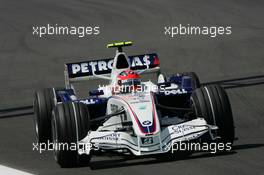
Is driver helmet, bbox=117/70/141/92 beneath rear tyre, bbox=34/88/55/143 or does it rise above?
above

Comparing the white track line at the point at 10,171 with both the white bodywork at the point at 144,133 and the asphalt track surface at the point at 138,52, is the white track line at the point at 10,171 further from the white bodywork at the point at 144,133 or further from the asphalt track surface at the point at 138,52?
the white bodywork at the point at 144,133

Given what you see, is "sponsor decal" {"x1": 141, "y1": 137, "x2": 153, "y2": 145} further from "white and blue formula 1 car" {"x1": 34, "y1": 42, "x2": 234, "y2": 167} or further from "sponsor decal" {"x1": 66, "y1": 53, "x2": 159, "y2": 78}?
"sponsor decal" {"x1": 66, "y1": 53, "x2": 159, "y2": 78}

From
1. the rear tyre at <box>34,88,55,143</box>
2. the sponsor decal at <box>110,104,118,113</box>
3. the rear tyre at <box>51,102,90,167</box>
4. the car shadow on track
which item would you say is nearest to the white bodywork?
the rear tyre at <box>51,102,90,167</box>

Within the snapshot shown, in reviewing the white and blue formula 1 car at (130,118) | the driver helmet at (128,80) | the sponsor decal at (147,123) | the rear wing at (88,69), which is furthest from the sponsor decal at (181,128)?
the rear wing at (88,69)

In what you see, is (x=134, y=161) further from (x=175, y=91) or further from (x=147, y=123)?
(x=175, y=91)

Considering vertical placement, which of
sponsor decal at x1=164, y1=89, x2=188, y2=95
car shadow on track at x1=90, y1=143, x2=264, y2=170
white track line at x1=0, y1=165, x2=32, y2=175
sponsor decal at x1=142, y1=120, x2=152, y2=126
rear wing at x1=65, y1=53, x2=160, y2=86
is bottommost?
white track line at x1=0, y1=165, x2=32, y2=175

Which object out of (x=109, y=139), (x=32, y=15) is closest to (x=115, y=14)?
(x=32, y=15)

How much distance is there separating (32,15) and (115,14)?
3.07m

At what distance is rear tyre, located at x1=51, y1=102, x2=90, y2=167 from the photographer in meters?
15.8

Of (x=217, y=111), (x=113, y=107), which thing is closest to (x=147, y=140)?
(x=217, y=111)

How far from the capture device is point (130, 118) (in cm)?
1653

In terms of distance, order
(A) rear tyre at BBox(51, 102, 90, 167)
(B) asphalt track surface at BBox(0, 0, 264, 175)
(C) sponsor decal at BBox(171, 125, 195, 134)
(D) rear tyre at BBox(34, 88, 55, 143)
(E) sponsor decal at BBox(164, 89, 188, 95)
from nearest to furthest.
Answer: (A) rear tyre at BBox(51, 102, 90, 167) < (B) asphalt track surface at BBox(0, 0, 264, 175) < (C) sponsor decal at BBox(171, 125, 195, 134) < (E) sponsor decal at BBox(164, 89, 188, 95) < (D) rear tyre at BBox(34, 88, 55, 143)

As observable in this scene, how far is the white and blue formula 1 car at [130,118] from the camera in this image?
52.0 feet

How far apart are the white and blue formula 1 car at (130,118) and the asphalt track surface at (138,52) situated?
1.00 ft
